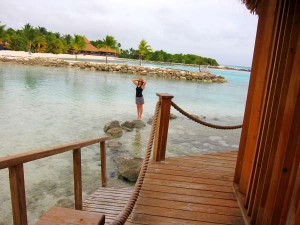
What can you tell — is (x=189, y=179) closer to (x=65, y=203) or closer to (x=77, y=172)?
(x=77, y=172)

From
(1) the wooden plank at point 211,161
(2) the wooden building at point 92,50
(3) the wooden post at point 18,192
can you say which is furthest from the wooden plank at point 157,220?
(2) the wooden building at point 92,50

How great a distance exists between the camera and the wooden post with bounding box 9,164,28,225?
2227 millimetres

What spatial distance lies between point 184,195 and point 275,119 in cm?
162

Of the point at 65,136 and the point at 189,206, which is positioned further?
the point at 65,136

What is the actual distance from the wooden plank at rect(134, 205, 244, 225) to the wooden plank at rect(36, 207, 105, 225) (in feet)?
5.94

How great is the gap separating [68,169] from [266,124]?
220 inches

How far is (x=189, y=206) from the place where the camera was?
3146mm

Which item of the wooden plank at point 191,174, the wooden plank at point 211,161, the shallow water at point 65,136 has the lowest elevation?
the shallow water at point 65,136

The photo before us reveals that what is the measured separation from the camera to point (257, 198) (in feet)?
8.64

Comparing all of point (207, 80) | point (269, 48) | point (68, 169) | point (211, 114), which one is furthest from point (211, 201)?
point (207, 80)

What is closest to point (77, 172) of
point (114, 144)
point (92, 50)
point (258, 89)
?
point (258, 89)

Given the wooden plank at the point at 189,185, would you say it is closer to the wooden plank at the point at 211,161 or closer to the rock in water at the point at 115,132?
the wooden plank at the point at 211,161

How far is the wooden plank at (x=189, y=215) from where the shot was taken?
2.88 metres

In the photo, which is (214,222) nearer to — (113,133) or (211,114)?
(113,133)
